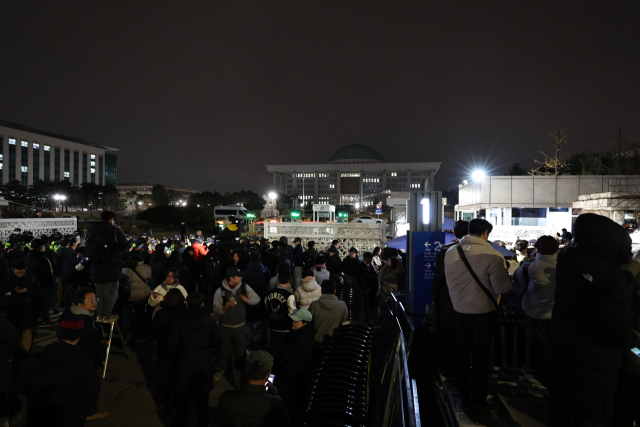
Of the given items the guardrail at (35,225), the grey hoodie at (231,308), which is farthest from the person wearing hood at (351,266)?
the guardrail at (35,225)

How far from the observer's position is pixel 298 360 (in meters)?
3.80

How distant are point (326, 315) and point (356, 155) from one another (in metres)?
125

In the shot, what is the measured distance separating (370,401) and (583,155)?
52.9 meters

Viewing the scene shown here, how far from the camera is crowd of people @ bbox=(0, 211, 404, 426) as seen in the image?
111 inches


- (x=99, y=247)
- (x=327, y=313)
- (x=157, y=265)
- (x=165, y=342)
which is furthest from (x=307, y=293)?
(x=157, y=265)

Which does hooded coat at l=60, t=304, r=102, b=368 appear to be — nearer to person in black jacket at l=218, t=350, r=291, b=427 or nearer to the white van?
person in black jacket at l=218, t=350, r=291, b=427

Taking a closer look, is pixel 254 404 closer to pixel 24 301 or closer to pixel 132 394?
pixel 132 394

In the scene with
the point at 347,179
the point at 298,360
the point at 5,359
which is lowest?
the point at 298,360

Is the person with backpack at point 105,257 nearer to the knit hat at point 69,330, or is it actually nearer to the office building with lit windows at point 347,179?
the knit hat at point 69,330

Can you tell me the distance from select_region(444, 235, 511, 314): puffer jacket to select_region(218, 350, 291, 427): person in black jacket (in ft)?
6.40

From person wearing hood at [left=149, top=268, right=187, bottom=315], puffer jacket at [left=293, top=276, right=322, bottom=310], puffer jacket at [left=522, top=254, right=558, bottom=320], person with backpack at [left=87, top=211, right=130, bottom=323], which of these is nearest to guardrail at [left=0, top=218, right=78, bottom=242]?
person with backpack at [left=87, top=211, right=130, bottom=323]

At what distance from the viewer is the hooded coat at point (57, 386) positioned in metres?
2.81

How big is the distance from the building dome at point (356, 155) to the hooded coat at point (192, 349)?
121 metres

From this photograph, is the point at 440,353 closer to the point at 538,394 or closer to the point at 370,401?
the point at 538,394
